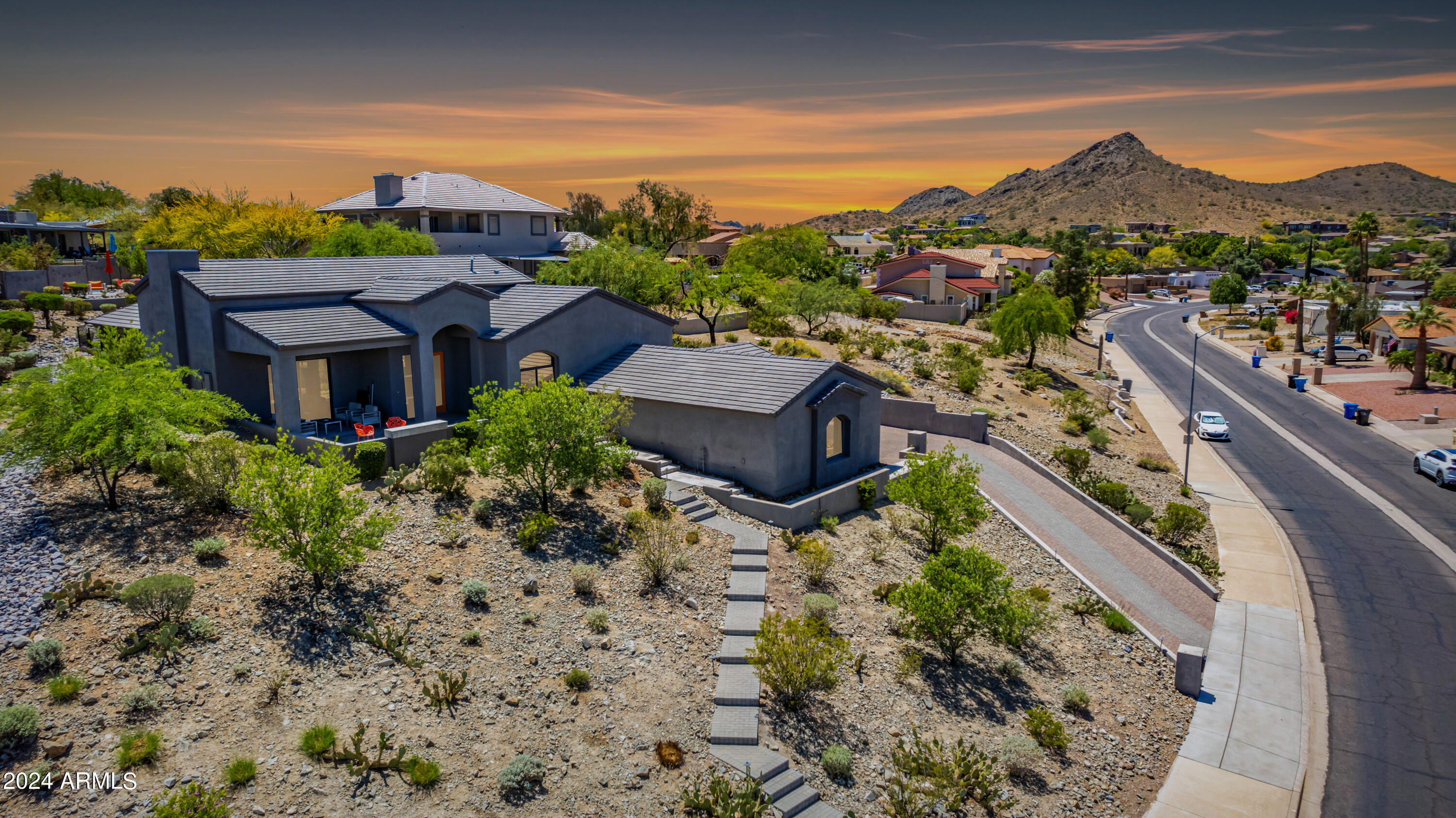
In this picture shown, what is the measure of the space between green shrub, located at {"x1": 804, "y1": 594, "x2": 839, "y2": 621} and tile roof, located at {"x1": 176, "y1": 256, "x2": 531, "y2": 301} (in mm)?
19054

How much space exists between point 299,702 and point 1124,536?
26826 mm

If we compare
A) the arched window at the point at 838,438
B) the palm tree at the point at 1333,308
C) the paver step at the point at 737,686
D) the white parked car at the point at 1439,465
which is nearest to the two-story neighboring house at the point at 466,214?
the arched window at the point at 838,438

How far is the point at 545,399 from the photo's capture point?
67.2 feet

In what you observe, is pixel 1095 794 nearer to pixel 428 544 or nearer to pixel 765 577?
pixel 765 577

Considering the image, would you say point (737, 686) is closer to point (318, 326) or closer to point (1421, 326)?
point (318, 326)

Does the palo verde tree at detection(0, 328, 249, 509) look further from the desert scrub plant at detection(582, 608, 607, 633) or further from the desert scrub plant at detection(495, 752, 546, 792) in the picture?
the desert scrub plant at detection(495, 752, 546, 792)

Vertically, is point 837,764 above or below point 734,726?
below

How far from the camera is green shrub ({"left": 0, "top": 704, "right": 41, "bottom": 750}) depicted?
11492mm

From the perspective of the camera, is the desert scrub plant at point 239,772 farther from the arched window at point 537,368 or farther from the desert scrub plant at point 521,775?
the arched window at point 537,368

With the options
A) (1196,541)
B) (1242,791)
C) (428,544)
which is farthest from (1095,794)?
(1196,541)

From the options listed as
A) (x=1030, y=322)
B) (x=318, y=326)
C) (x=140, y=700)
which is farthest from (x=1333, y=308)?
(x=140, y=700)

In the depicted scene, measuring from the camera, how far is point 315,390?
2617cm

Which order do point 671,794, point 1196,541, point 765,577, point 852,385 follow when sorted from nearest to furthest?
1. point 671,794
2. point 765,577
3. point 852,385
4. point 1196,541

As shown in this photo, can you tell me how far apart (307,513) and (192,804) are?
20.3 feet
